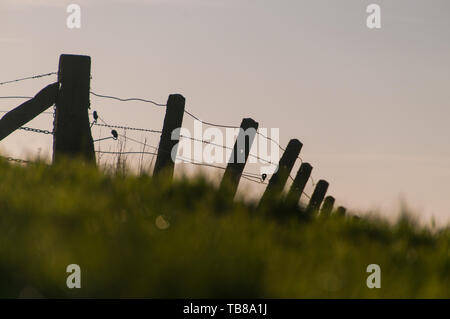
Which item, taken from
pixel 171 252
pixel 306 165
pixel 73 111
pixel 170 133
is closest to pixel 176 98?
pixel 170 133

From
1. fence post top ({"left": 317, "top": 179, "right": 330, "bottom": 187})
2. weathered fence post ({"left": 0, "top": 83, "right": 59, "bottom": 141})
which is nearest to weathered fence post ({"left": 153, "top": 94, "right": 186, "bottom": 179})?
weathered fence post ({"left": 0, "top": 83, "right": 59, "bottom": 141})

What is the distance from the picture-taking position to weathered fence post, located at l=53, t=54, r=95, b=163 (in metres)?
6.82

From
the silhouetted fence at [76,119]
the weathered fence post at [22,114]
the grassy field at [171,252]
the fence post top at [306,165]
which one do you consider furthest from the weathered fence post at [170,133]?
the fence post top at [306,165]

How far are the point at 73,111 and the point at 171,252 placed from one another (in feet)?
13.7

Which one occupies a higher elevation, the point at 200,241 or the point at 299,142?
the point at 299,142

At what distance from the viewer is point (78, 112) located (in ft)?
22.6

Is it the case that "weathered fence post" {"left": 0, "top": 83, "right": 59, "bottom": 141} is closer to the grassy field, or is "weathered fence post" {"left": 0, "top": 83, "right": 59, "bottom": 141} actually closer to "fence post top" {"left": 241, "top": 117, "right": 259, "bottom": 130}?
the grassy field

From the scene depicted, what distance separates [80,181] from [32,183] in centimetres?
38

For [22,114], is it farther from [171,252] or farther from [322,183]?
[322,183]

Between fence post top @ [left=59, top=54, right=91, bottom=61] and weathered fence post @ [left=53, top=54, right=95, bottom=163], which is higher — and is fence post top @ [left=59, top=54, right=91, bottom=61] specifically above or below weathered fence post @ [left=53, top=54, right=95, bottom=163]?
above

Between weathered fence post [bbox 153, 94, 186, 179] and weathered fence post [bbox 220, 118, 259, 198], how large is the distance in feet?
2.25

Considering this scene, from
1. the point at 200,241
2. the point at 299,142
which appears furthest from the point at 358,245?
the point at 299,142
